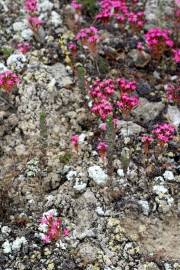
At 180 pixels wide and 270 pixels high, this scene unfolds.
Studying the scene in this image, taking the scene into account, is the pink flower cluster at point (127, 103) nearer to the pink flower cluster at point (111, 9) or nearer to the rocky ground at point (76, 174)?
the rocky ground at point (76, 174)

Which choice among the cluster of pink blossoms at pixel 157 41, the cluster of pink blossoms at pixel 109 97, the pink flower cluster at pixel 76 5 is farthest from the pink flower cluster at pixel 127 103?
the pink flower cluster at pixel 76 5

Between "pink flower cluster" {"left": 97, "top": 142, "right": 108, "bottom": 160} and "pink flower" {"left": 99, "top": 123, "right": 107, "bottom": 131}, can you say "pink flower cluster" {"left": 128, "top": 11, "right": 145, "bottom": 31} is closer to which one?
"pink flower" {"left": 99, "top": 123, "right": 107, "bottom": 131}

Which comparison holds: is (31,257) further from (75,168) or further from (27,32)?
(27,32)

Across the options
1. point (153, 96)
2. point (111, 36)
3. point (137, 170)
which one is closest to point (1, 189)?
point (137, 170)

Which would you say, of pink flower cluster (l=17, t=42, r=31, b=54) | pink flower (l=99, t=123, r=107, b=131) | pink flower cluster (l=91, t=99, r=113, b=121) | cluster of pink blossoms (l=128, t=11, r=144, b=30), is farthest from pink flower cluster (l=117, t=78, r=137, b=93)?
pink flower cluster (l=17, t=42, r=31, b=54)

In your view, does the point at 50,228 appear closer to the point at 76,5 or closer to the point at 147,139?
the point at 147,139
